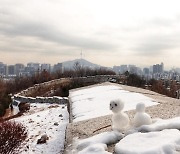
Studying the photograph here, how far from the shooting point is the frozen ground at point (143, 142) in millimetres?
3780

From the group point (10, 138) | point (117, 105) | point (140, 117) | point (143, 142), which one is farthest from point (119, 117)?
point (10, 138)

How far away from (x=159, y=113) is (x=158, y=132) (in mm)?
2360

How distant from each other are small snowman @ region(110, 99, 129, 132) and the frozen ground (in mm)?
192

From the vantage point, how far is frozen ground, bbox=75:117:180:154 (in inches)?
149

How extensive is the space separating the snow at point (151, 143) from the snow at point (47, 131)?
14.8 feet

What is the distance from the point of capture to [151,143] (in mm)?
3967

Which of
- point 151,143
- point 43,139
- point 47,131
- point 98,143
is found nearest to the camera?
point 151,143

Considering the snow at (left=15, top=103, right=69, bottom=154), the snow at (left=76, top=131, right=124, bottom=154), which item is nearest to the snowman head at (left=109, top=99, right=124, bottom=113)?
the snow at (left=76, top=131, right=124, bottom=154)

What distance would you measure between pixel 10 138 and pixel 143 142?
5.53m

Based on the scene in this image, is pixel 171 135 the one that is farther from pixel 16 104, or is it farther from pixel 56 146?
pixel 16 104

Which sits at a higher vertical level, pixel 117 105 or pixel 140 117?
pixel 117 105

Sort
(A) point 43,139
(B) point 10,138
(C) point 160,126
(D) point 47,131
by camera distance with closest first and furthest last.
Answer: (C) point 160,126
(B) point 10,138
(A) point 43,139
(D) point 47,131

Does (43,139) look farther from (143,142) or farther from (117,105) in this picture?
(143,142)

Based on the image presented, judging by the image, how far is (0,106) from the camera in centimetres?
1839
